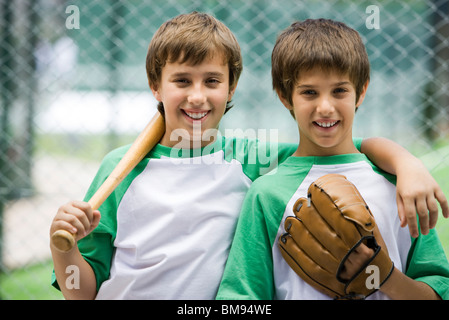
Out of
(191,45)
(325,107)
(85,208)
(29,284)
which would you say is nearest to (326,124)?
(325,107)

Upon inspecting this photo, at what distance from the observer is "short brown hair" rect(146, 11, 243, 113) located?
1018 millimetres

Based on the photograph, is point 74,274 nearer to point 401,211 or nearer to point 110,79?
point 401,211

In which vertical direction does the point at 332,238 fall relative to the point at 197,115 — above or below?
below

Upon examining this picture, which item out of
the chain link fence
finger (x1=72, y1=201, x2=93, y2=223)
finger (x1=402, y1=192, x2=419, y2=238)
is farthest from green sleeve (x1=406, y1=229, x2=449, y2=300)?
the chain link fence

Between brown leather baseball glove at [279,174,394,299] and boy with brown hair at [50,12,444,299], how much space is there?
16cm

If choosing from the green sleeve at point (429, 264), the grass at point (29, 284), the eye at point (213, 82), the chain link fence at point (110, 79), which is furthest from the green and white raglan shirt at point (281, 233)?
the grass at point (29, 284)

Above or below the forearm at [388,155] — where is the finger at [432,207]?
below

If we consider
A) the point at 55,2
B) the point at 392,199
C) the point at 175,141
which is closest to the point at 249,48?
the point at 55,2

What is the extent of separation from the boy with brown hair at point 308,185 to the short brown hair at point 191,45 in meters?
0.13

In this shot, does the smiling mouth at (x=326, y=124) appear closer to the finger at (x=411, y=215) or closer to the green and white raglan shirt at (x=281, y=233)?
the green and white raglan shirt at (x=281, y=233)

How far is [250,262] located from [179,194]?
0.21 metres

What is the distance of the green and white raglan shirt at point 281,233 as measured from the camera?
924 millimetres

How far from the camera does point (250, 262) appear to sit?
94cm

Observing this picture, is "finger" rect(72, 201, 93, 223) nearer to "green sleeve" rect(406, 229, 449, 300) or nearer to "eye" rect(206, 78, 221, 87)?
"eye" rect(206, 78, 221, 87)
